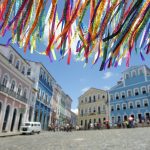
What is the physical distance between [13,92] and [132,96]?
88.6ft

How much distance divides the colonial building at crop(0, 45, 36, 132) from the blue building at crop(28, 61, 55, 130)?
2.97 meters

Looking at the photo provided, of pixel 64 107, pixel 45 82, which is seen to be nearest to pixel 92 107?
pixel 64 107

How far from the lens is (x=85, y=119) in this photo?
55.0m

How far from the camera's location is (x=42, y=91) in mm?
35750

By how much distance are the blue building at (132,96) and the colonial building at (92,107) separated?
221 inches

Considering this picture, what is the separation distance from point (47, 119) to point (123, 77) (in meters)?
18.7

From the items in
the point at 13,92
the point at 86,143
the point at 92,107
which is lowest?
the point at 86,143

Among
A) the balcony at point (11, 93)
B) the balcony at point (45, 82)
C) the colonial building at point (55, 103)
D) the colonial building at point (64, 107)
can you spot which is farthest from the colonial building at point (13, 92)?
the colonial building at point (64, 107)

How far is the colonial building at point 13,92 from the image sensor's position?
70.9 ft

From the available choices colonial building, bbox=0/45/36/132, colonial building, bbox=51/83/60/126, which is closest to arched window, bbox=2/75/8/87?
colonial building, bbox=0/45/36/132

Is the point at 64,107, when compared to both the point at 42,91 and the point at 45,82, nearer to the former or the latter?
the point at 45,82

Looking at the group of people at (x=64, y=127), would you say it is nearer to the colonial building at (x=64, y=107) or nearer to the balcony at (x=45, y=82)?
the balcony at (x=45, y=82)

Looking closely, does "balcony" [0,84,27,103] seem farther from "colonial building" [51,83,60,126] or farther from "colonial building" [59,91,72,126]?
"colonial building" [59,91,72,126]

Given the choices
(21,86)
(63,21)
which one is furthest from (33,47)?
(21,86)
